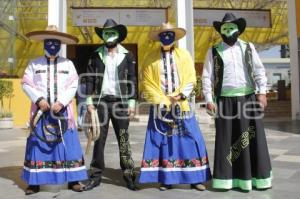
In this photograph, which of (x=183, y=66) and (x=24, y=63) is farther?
(x=24, y=63)

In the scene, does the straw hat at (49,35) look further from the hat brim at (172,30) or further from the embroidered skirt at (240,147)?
the embroidered skirt at (240,147)

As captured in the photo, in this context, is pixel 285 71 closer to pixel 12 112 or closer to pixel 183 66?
pixel 12 112

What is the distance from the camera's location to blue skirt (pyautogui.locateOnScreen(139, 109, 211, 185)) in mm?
4207

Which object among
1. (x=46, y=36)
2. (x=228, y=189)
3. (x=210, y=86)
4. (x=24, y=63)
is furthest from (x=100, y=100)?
(x=24, y=63)

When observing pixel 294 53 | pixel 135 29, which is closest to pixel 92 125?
pixel 294 53

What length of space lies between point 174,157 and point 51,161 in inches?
47.0

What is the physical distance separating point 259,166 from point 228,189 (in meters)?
0.36

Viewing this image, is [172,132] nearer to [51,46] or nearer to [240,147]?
[240,147]

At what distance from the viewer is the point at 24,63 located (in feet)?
69.3

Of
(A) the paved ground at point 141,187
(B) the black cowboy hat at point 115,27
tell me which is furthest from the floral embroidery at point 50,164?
(B) the black cowboy hat at point 115,27

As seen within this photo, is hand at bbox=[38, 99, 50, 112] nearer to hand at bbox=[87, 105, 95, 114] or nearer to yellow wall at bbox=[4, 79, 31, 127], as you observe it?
hand at bbox=[87, 105, 95, 114]

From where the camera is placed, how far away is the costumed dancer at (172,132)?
4219 millimetres

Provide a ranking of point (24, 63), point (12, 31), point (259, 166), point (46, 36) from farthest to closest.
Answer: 1. point (24, 63)
2. point (12, 31)
3. point (46, 36)
4. point (259, 166)

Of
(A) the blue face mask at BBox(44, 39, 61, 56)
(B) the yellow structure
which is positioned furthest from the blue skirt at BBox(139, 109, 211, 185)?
(B) the yellow structure
